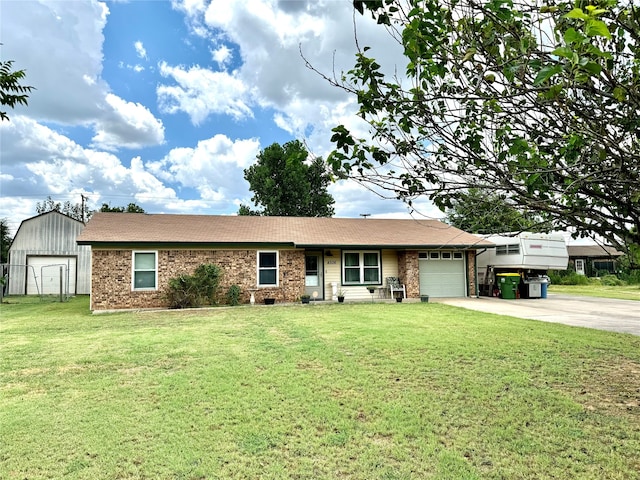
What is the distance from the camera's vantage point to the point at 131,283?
15508 millimetres

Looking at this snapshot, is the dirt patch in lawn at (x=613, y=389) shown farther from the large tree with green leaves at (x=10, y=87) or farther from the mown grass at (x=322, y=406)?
the large tree with green leaves at (x=10, y=87)

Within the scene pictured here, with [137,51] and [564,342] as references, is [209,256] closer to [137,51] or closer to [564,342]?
[137,51]

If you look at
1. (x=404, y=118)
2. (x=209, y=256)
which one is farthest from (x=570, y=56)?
(x=209, y=256)

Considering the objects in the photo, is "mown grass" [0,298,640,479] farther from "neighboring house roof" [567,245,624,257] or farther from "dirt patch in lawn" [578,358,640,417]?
"neighboring house roof" [567,245,624,257]

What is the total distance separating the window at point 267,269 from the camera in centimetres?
1712

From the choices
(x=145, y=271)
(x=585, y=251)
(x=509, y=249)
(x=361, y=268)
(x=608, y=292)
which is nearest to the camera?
(x=145, y=271)

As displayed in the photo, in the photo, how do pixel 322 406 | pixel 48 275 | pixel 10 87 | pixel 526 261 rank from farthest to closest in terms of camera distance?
pixel 48 275, pixel 526 261, pixel 322 406, pixel 10 87

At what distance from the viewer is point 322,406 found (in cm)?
460

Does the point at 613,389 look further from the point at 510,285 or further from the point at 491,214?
the point at 510,285

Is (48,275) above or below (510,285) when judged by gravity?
above

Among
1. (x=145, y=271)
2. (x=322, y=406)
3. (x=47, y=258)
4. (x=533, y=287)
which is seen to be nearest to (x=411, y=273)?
(x=533, y=287)

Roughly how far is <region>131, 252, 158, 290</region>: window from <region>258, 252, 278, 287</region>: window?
4034 millimetres

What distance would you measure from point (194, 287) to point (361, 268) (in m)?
7.35

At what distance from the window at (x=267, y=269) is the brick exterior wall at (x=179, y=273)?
0.21 m
